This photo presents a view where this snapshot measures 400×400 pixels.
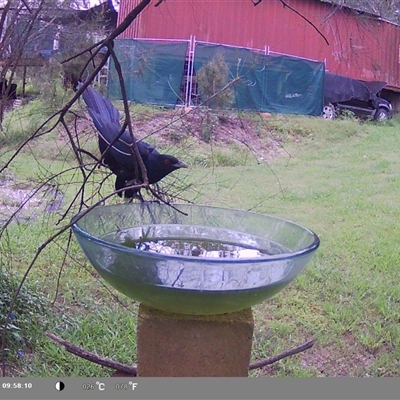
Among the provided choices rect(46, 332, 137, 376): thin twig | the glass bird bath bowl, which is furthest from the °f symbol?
rect(46, 332, 137, 376): thin twig

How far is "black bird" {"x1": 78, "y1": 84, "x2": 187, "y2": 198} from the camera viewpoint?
1200 millimetres

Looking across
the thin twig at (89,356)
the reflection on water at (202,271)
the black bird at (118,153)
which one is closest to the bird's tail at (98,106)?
the black bird at (118,153)

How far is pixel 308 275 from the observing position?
2549mm

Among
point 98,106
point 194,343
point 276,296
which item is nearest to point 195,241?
point 194,343

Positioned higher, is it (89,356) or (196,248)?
(196,248)

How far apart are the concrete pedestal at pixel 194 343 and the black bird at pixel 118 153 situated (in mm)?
267

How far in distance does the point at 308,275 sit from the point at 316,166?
2776mm

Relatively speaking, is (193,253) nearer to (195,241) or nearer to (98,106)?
(195,241)

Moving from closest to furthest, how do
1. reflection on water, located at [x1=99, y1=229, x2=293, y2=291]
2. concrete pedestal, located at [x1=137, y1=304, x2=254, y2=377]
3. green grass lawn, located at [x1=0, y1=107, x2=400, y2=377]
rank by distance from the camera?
reflection on water, located at [x1=99, y1=229, x2=293, y2=291], concrete pedestal, located at [x1=137, y1=304, x2=254, y2=377], green grass lawn, located at [x1=0, y1=107, x2=400, y2=377]

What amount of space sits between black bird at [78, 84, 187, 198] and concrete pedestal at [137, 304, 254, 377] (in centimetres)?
27

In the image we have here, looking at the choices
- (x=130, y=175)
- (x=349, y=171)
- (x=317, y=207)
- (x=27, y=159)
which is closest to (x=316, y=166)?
(x=349, y=171)

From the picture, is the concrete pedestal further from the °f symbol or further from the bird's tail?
the bird's tail

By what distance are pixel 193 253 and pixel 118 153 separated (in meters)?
0.27

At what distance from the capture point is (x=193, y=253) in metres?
1.11
